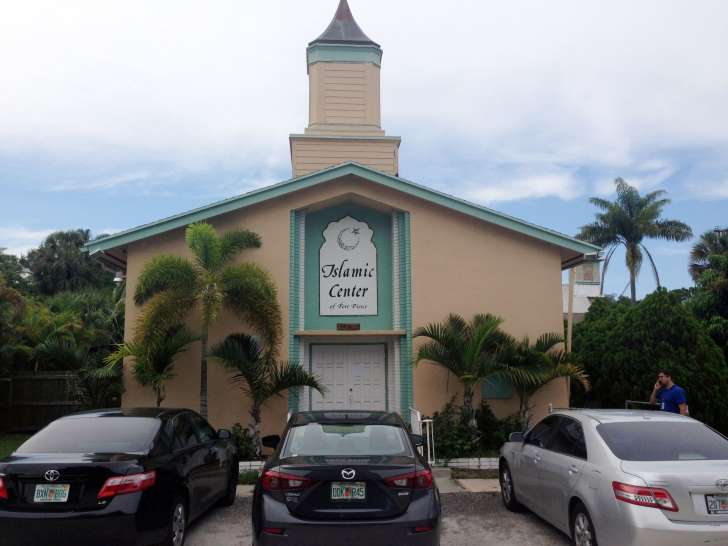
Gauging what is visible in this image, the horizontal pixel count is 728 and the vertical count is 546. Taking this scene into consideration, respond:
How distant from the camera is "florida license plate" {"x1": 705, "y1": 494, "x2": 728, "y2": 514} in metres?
5.46

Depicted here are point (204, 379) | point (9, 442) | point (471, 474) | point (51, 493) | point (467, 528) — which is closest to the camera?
point (51, 493)

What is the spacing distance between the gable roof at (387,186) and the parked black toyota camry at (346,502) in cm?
871

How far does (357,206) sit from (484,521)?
8267mm

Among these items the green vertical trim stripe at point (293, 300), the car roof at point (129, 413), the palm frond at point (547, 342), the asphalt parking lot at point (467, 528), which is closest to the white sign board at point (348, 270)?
the green vertical trim stripe at point (293, 300)

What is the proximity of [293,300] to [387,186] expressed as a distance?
314 centimetres

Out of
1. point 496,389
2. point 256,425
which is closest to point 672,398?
point 496,389

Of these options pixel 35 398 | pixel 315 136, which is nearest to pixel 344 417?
pixel 315 136

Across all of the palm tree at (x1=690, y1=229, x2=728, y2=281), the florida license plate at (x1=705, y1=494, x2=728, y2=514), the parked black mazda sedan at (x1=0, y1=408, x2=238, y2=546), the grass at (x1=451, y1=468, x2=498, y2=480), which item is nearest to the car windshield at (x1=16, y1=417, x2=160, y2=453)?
the parked black mazda sedan at (x1=0, y1=408, x2=238, y2=546)

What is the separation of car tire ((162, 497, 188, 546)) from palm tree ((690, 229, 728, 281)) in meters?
34.1

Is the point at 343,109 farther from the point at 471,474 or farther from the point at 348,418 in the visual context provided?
the point at 348,418

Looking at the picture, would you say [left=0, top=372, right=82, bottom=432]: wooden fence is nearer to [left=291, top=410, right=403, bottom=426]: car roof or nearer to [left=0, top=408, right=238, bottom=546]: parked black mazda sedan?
[left=0, top=408, right=238, bottom=546]: parked black mazda sedan

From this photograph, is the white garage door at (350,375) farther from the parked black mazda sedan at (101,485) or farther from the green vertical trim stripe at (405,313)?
the parked black mazda sedan at (101,485)

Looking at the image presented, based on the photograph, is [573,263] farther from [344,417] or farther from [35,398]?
[35,398]

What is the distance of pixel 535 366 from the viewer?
13.2 m
